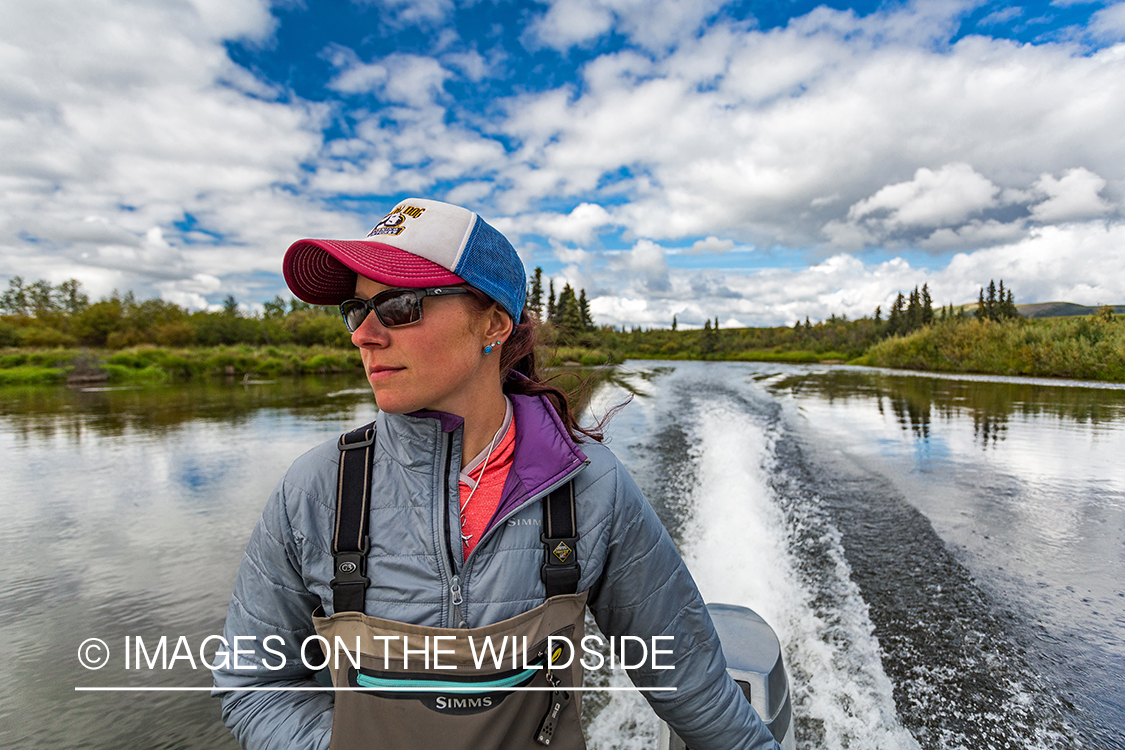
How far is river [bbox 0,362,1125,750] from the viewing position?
2768 millimetres

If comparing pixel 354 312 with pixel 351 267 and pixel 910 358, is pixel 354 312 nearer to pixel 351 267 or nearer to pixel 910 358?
pixel 351 267

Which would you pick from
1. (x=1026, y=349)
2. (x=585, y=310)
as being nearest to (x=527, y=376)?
(x=1026, y=349)

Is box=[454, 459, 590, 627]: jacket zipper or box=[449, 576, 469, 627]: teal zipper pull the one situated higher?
box=[454, 459, 590, 627]: jacket zipper

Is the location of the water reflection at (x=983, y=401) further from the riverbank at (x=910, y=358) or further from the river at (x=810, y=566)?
the riverbank at (x=910, y=358)

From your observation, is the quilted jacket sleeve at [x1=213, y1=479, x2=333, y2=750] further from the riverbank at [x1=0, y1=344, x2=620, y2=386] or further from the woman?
the riverbank at [x1=0, y1=344, x2=620, y2=386]

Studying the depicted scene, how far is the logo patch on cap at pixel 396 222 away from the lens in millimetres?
1197

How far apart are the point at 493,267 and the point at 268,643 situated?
1.03 metres

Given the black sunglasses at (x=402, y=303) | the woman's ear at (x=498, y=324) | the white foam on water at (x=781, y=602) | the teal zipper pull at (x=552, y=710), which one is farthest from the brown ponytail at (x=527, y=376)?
the white foam on water at (x=781, y=602)

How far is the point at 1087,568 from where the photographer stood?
4133 millimetres

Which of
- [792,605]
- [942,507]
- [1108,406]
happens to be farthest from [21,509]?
[1108,406]

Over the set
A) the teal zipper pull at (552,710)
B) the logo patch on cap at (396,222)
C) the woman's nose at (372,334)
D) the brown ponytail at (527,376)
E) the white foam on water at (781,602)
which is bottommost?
the white foam on water at (781,602)

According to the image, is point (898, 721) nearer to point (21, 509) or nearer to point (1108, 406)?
point (21, 509)

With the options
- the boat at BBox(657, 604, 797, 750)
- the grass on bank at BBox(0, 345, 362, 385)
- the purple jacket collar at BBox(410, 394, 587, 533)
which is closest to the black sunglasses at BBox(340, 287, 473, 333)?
the purple jacket collar at BBox(410, 394, 587, 533)

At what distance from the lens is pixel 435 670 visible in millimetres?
1085
